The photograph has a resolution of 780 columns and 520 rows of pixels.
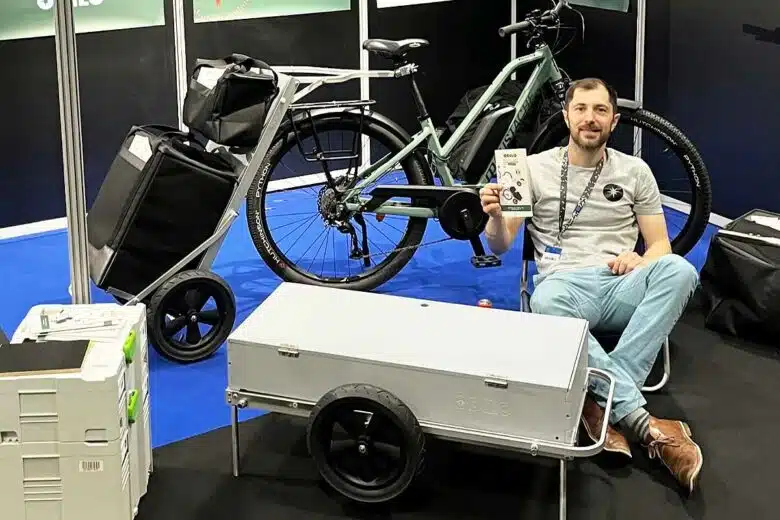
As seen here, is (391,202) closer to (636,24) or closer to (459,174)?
(459,174)

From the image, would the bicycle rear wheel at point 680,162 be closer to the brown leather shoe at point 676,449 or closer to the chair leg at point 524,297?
the chair leg at point 524,297

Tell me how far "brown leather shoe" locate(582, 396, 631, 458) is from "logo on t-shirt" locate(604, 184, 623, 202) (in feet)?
2.41

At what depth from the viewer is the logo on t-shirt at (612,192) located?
3521 millimetres

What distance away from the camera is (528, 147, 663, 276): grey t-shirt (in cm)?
353

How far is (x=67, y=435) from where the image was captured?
2514 millimetres

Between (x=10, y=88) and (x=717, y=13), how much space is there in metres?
3.29

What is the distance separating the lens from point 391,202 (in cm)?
430

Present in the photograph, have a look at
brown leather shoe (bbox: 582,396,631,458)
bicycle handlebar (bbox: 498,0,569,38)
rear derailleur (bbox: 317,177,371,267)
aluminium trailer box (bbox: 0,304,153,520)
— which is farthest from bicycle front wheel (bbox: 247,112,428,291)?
aluminium trailer box (bbox: 0,304,153,520)

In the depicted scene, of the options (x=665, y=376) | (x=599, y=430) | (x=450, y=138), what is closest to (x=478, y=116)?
(x=450, y=138)

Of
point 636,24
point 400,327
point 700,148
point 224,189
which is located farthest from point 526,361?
point 636,24

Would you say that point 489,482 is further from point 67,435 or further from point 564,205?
point 67,435

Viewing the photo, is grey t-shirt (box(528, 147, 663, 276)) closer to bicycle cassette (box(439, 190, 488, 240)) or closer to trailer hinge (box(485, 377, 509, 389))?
bicycle cassette (box(439, 190, 488, 240))

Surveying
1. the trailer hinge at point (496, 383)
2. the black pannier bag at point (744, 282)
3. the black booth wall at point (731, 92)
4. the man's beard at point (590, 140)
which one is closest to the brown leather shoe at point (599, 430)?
the trailer hinge at point (496, 383)

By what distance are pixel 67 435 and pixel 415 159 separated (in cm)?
214
